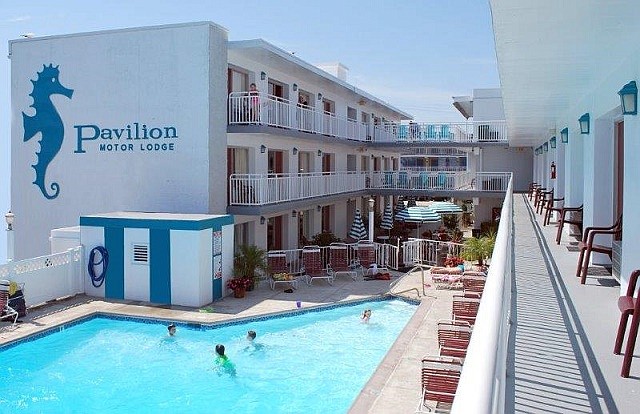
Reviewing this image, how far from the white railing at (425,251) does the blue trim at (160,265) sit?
29.8 feet

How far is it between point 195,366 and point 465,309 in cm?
559

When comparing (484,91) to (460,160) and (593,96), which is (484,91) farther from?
(460,160)

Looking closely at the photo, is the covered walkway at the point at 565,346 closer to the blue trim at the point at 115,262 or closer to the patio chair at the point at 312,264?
the patio chair at the point at 312,264

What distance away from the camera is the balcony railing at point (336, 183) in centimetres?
1934

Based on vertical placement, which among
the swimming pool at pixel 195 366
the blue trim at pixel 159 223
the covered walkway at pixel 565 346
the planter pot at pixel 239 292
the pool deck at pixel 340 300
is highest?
the blue trim at pixel 159 223

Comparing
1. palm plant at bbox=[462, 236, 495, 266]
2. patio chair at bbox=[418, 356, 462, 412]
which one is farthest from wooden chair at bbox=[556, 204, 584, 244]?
palm plant at bbox=[462, 236, 495, 266]

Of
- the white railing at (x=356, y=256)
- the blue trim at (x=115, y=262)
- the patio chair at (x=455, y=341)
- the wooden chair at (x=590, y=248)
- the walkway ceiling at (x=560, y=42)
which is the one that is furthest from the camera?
the white railing at (x=356, y=256)

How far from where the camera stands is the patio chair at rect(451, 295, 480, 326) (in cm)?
1168

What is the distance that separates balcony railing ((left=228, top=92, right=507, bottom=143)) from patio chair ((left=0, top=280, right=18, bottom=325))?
27.3ft

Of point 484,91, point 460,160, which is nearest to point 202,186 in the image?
point 484,91

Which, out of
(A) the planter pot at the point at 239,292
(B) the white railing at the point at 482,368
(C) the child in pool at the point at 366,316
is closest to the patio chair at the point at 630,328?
(B) the white railing at the point at 482,368

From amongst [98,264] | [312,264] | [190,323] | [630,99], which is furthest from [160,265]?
[630,99]

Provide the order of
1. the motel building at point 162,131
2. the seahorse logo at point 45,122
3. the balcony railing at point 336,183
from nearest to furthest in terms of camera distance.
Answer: the motel building at point 162,131, the balcony railing at point 336,183, the seahorse logo at point 45,122

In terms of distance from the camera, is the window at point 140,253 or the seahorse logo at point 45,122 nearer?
the window at point 140,253
